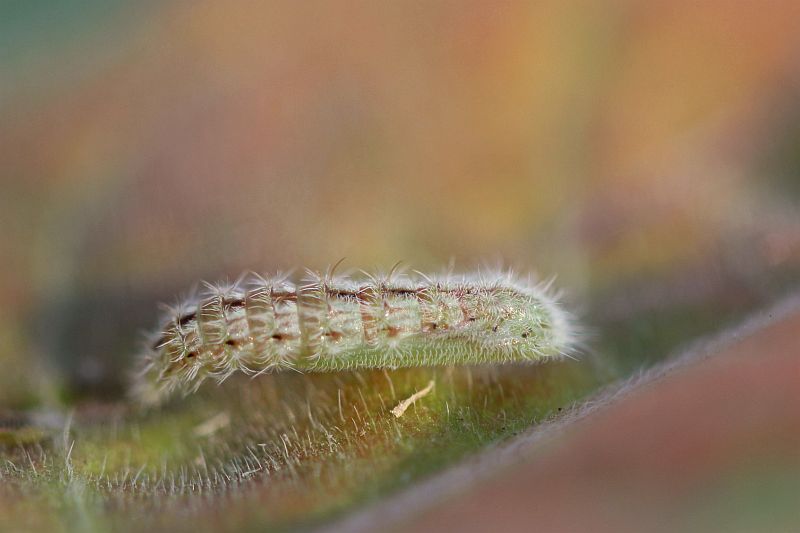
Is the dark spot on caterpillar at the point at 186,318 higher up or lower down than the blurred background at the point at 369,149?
lower down

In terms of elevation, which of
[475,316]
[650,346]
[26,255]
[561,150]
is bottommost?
[650,346]

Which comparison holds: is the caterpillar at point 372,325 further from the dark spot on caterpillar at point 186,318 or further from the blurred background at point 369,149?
the blurred background at point 369,149

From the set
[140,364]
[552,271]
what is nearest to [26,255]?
[140,364]

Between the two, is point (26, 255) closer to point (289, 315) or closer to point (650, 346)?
point (289, 315)

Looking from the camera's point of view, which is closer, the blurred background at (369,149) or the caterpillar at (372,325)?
the caterpillar at (372,325)

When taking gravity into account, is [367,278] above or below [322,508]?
above

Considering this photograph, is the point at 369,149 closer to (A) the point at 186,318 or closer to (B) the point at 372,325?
(B) the point at 372,325

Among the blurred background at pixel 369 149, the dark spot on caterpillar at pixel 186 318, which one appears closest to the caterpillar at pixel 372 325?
the dark spot on caterpillar at pixel 186 318
